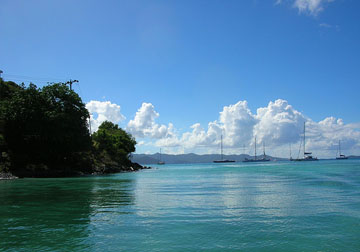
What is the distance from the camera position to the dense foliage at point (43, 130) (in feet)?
199

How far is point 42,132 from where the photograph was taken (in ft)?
199

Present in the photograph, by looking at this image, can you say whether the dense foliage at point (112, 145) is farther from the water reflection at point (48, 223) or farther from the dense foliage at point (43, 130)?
the water reflection at point (48, 223)

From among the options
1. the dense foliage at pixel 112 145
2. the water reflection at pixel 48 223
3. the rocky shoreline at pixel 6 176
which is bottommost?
the rocky shoreline at pixel 6 176

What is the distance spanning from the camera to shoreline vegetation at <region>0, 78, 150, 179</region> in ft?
198

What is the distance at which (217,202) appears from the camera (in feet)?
81.8

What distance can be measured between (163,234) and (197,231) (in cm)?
178

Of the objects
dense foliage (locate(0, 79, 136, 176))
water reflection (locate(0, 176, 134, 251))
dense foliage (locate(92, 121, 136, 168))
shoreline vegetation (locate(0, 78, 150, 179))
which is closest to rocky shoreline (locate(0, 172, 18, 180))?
shoreline vegetation (locate(0, 78, 150, 179))

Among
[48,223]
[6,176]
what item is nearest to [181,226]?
[48,223]

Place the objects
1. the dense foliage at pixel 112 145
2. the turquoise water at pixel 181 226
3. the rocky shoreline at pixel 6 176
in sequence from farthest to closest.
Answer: the dense foliage at pixel 112 145
the rocky shoreline at pixel 6 176
the turquoise water at pixel 181 226

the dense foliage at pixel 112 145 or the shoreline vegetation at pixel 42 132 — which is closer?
the shoreline vegetation at pixel 42 132

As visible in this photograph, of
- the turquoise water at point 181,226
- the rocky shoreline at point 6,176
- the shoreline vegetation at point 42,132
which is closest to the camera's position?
the turquoise water at point 181,226

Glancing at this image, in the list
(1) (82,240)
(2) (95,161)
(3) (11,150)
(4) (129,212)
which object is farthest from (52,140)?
(1) (82,240)

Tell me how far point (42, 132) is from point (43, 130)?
466mm

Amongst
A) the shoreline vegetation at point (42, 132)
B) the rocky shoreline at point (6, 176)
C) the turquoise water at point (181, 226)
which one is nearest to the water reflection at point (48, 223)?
the turquoise water at point (181, 226)
